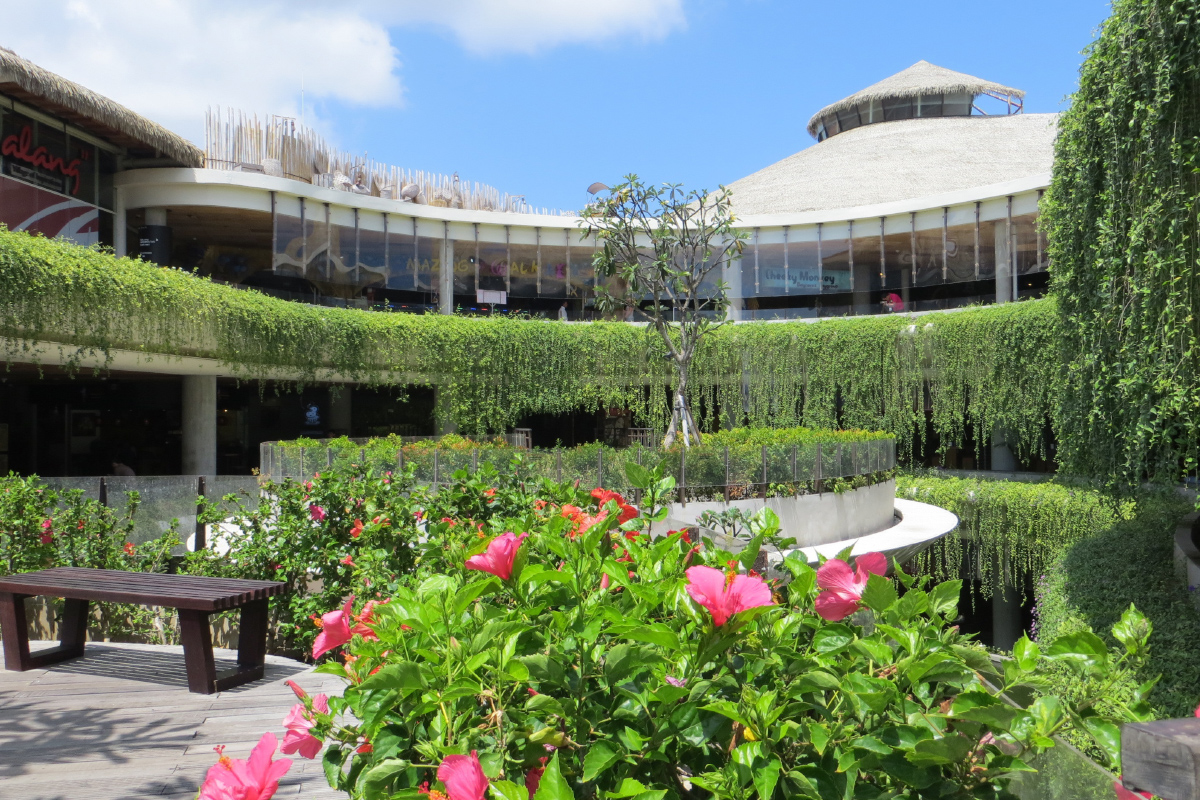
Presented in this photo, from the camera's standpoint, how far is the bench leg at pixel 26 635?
193 inches

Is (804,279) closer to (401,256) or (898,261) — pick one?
(898,261)

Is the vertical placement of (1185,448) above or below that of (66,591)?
above

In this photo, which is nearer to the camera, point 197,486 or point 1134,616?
point 1134,616

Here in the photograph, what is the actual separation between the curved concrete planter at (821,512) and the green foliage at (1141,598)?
3.15 m

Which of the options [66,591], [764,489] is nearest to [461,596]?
[66,591]

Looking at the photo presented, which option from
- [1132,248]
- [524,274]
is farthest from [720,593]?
[524,274]

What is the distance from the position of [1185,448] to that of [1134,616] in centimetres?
806

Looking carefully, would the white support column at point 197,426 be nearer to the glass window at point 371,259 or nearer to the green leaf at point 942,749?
the glass window at point 371,259

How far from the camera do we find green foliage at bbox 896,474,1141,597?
16.6 meters

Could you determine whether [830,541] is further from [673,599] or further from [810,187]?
[810,187]

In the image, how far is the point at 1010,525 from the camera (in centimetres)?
Result: 1777

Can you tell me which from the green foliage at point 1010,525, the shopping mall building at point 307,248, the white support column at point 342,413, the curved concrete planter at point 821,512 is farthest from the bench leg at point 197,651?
the white support column at point 342,413

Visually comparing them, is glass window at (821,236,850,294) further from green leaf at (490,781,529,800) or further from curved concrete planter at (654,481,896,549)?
green leaf at (490,781,529,800)

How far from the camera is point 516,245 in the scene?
24.4 metres
